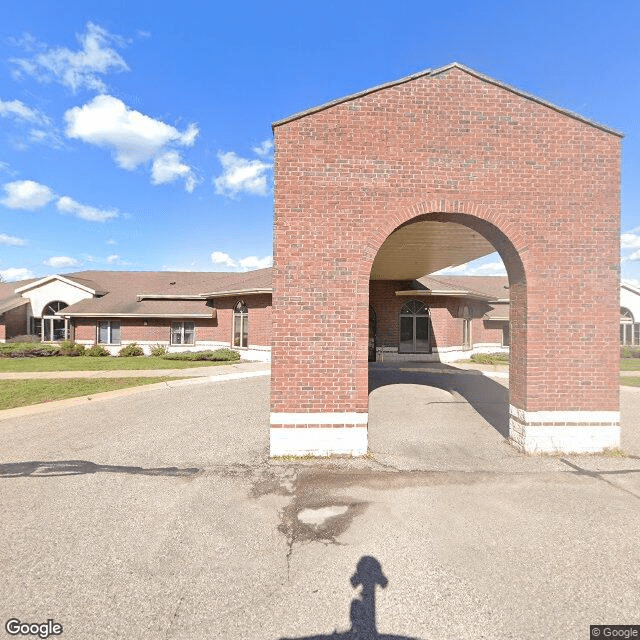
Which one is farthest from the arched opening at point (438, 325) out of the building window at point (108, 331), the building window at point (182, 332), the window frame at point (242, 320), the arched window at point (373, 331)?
the building window at point (108, 331)

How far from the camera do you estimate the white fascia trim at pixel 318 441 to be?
6109 millimetres

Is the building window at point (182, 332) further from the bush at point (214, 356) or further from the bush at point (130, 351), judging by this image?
the bush at point (214, 356)

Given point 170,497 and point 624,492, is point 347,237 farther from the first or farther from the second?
point 624,492

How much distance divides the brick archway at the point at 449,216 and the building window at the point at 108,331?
2106 cm

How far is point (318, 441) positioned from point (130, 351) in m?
19.6

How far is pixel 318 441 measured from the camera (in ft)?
20.1

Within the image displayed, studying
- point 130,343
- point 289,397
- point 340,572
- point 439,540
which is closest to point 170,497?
point 289,397

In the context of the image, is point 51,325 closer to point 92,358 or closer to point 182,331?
point 92,358

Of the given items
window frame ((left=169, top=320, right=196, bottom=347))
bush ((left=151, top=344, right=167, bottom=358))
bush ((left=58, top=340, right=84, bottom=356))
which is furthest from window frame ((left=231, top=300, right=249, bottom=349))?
bush ((left=58, top=340, right=84, bottom=356))

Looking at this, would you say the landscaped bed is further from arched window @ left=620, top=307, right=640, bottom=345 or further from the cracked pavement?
arched window @ left=620, top=307, right=640, bottom=345

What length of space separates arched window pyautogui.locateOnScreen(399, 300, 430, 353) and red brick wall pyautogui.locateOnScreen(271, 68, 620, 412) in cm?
1295

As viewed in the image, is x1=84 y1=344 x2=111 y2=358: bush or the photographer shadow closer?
the photographer shadow

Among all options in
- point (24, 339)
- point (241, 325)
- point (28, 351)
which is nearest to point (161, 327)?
point (241, 325)

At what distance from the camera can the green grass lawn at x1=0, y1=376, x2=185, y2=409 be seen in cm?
1039
